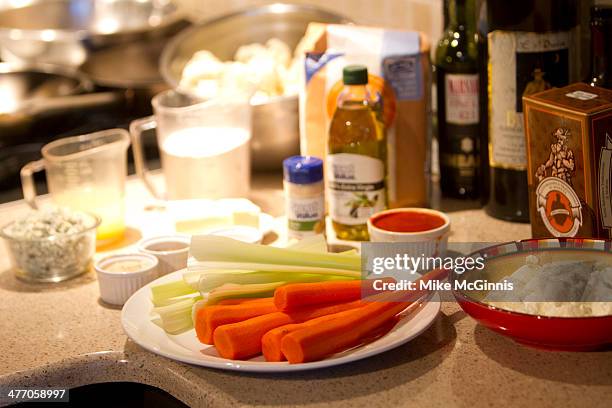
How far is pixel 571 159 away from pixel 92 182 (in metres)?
0.77

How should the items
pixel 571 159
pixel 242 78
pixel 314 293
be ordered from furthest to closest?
pixel 242 78 → pixel 571 159 → pixel 314 293

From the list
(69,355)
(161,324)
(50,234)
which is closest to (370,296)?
(161,324)

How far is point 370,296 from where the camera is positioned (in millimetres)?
1196

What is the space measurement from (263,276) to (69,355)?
0.26 metres

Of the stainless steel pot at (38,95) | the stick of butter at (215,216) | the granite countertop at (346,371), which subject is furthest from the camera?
the stainless steel pot at (38,95)

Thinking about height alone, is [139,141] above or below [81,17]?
below

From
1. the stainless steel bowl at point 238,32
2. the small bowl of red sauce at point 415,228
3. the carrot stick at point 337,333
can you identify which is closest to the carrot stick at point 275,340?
the carrot stick at point 337,333

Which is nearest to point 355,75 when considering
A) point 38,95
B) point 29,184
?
point 29,184

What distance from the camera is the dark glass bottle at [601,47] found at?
1.29 meters

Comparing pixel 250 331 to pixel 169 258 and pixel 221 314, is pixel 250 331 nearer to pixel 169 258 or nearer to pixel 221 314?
pixel 221 314

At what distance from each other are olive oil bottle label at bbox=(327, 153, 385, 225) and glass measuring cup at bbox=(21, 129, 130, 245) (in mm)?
362

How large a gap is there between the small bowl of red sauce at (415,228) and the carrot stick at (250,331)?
0.72 ft

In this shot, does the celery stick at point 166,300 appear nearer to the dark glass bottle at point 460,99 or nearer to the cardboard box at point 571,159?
the cardboard box at point 571,159

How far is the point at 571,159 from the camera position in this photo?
130 centimetres
